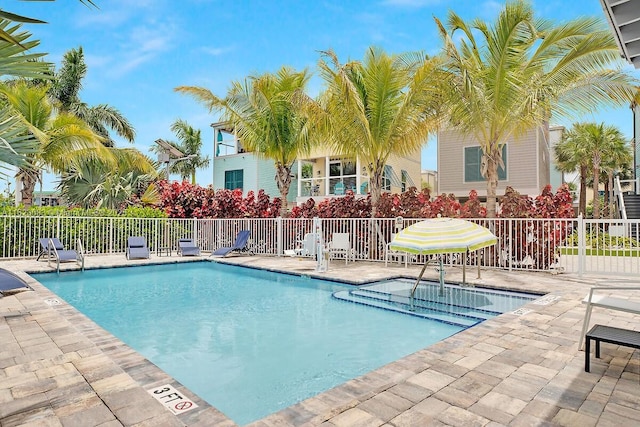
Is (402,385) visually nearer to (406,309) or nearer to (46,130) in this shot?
(406,309)

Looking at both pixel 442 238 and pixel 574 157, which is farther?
pixel 574 157

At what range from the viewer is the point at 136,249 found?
14.2m

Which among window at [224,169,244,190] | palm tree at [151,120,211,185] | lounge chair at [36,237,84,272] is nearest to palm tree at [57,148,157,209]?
window at [224,169,244,190]

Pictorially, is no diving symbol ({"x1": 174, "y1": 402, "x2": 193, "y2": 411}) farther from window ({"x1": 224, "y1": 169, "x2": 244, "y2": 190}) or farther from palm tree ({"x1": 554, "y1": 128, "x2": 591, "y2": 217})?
palm tree ({"x1": 554, "y1": 128, "x2": 591, "y2": 217})

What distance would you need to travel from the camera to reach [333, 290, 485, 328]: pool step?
6.42m

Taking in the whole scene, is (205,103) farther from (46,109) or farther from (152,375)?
(152,375)

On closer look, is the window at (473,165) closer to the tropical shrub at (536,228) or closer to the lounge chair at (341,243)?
the tropical shrub at (536,228)

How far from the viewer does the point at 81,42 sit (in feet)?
76.4

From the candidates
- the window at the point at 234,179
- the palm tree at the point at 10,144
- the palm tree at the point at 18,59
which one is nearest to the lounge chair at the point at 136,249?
the palm tree at the point at 10,144

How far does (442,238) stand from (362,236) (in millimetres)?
7300

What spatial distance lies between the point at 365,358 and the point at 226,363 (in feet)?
5.80

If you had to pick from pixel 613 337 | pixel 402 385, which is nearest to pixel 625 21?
pixel 613 337

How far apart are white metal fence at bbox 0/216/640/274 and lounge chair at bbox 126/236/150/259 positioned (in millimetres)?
2287

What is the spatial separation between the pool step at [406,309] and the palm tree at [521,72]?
5173 millimetres
